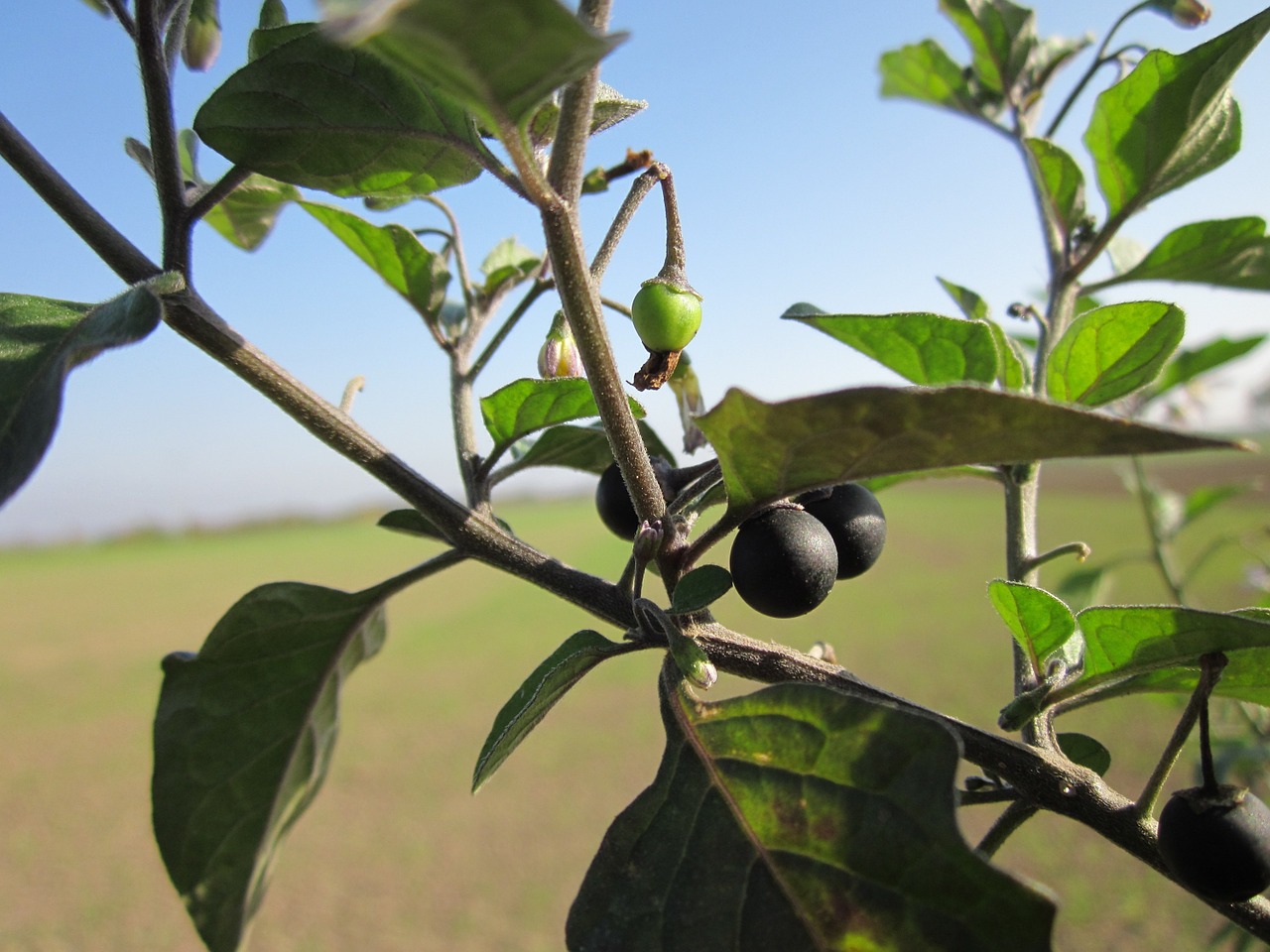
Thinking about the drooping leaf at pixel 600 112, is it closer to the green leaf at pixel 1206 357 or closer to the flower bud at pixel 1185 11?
the flower bud at pixel 1185 11

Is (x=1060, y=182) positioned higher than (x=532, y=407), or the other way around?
(x=1060, y=182)

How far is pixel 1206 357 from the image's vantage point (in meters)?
1.24

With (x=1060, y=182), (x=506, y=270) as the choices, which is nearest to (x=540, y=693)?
(x=506, y=270)

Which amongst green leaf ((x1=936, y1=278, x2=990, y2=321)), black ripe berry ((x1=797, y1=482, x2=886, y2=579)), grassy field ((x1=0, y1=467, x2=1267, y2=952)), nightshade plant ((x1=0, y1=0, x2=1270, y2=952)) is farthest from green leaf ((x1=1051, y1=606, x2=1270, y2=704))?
grassy field ((x1=0, y1=467, x2=1267, y2=952))

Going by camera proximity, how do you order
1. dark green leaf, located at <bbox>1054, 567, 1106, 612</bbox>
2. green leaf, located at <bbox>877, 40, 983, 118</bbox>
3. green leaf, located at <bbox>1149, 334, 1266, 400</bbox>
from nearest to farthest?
green leaf, located at <bbox>877, 40, 983, 118</bbox>, green leaf, located at <bbox>1149, 334, 1266, 400</bbox>, dark green leaf, located at <bbox>1054, 567, 1106, 612</bbox>

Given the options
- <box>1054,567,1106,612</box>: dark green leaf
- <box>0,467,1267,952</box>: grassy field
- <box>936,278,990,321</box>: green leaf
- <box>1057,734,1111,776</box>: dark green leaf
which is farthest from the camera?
<box>0,467,1267,952</box>: grassy field

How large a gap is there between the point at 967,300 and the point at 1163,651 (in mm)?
366

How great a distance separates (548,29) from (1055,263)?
58 centimetres

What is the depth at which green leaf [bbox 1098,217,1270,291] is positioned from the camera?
2.18 feet

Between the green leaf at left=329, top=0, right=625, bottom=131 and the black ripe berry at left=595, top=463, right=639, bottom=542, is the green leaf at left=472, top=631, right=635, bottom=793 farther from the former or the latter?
the green leaf at left=329, top=0, right=625, bottom=131

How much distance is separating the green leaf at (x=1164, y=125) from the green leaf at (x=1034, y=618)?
0.39 meters

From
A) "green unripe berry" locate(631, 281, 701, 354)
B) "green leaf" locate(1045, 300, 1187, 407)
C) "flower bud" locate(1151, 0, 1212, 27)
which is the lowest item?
"green leaf" locate(1045, 300, 1187, 407)

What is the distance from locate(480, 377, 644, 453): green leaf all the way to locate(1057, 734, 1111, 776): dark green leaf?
0.33 m

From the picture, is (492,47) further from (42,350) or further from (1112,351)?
(1112,351)
